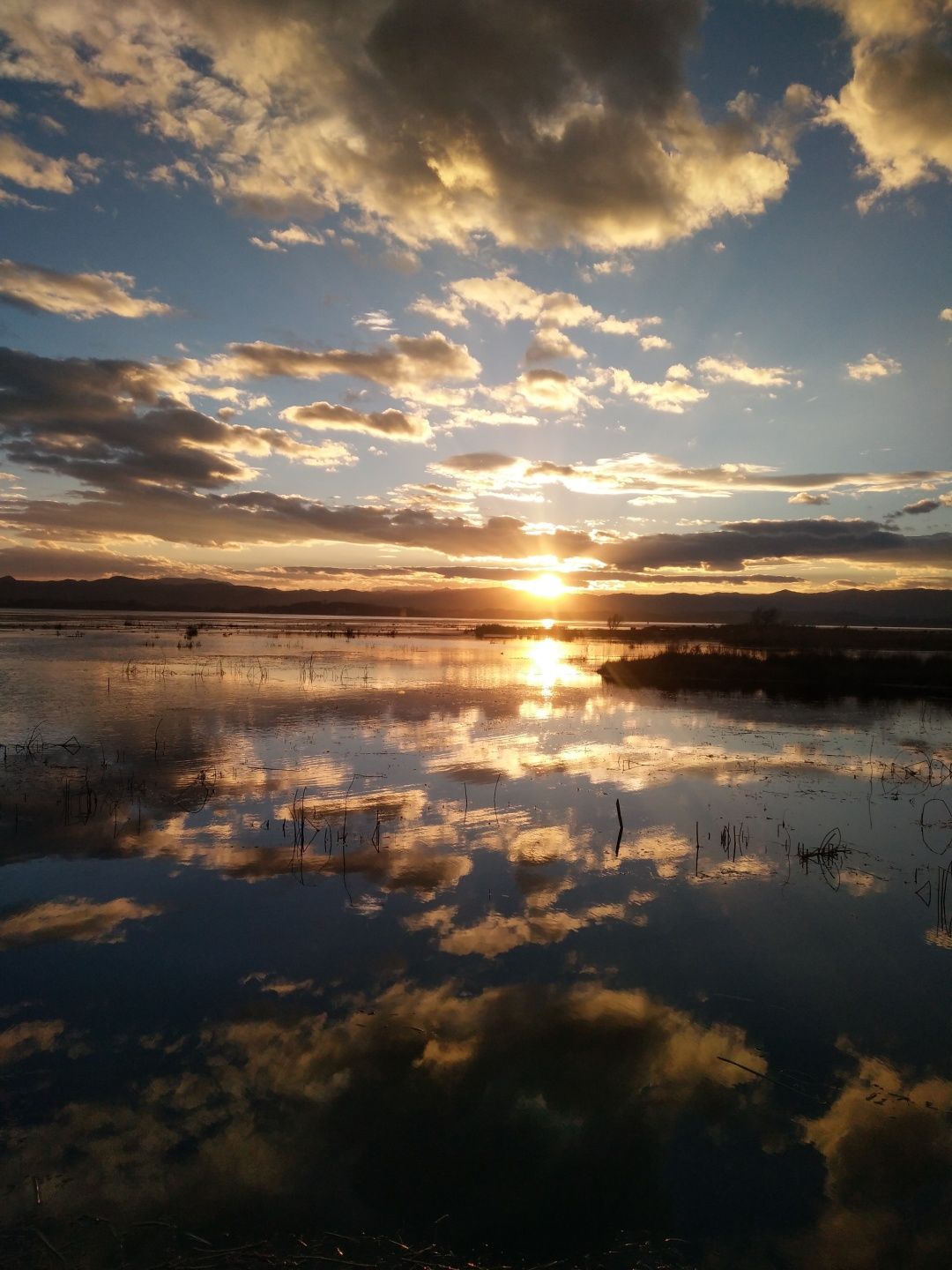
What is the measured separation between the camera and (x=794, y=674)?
38906 mm

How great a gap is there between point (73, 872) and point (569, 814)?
7974mm

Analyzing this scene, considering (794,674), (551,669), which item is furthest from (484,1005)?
(551,669)

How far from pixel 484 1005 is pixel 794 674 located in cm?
3650

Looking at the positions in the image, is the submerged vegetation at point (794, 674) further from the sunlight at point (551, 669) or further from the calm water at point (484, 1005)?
the calm water at point (484, 1005)

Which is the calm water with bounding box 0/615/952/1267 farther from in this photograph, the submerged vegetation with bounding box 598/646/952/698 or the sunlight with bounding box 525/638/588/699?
the submerged vegetation with bounding box 598/646/952/698

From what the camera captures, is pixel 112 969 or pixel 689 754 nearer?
pixel 112 969

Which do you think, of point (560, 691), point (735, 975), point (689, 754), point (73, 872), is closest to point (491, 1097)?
point (735, 975)

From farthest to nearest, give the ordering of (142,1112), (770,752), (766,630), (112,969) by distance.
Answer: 1. (766,630)
2. (770,752)
3. (112,969)
4. (142,1112)

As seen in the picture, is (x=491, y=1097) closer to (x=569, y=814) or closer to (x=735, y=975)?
(x=735, y=975)

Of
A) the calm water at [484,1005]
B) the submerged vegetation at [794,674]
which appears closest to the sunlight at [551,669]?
the submerged vegetation at [794,674]

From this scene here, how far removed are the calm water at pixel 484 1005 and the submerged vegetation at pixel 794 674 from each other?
21832mm

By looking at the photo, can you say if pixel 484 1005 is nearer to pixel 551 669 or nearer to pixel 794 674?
pixel 794 674

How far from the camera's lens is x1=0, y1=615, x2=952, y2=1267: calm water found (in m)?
4.64

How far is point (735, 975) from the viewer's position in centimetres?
747
